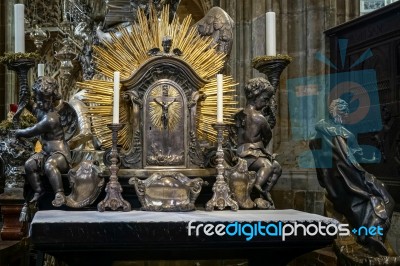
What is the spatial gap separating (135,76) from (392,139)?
279 centimetres

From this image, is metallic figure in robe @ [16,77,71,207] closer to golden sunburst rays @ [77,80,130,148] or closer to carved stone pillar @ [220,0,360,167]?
golden sunburst rays @ [77,80,130,148]

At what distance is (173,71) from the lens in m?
4.18

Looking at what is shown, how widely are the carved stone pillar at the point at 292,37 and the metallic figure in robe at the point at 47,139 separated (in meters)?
3.77

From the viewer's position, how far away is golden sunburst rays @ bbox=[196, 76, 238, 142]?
14.1 ft

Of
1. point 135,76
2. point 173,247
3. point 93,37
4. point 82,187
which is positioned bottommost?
point 173,247

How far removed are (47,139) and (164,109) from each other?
0.81m

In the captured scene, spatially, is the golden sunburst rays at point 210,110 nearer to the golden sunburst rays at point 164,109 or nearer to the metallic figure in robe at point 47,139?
the golden sunburst rays at point 164,109

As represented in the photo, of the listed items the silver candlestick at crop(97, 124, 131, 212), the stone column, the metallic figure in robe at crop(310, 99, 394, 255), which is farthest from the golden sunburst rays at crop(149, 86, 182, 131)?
the stone column

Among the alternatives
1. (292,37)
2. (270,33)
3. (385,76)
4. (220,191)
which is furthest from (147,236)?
(292,37)

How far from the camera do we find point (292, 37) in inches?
300

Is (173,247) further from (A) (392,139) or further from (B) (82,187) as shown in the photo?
(A) (392,139)

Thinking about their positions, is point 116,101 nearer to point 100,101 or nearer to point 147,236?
point 100,101

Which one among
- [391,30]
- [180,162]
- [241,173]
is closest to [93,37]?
[180,162]

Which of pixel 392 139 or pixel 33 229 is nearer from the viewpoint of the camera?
pixel 33 229
